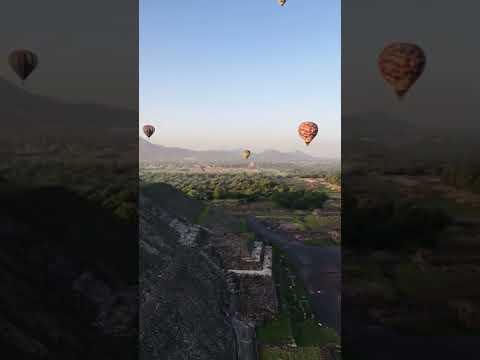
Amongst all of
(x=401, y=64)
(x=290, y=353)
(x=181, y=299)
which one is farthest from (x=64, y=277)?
(x=290, y=353)

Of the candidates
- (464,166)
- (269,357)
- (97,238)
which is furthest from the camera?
(269,357)

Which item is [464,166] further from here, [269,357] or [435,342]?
[269,357]

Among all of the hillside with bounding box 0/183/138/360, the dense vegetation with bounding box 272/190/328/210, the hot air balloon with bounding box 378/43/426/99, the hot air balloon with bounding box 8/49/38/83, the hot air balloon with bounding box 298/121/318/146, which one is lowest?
the dense vegetation with bounding box 272/190/328/210

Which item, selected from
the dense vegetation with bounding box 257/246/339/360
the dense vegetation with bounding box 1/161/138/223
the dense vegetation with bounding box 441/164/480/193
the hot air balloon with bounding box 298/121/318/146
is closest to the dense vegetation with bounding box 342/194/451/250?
the dense vegetation with bounding box 441/164/480/193

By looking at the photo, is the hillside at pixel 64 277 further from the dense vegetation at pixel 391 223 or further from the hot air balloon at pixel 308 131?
the hot air balloon at pixel 308 131

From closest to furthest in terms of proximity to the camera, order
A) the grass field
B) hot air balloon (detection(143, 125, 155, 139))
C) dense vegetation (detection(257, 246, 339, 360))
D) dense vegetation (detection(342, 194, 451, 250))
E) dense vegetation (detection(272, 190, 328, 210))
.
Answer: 1. dense vegetation (detection(342, 194, 451, 250))
2. the grass field
3. dense vegetation (detection(257, 246, 339, 360))
4. hot air balloon (detection(143, 125, 155, 139))
5. dense vegetation (detection(272, 190, 328, 210))

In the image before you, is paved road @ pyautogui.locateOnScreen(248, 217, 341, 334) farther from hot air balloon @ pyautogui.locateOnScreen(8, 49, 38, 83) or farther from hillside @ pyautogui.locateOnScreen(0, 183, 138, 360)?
hot air balloon @ pyautogui.locateOnScreen(8, 49, 38, 83)

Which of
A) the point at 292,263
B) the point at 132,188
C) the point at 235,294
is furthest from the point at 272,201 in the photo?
the point at 132,188
